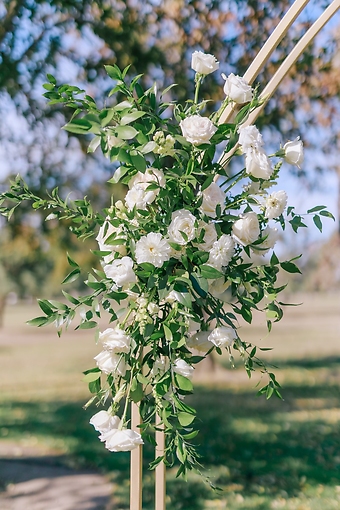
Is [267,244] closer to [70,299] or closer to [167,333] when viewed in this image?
[167,333]

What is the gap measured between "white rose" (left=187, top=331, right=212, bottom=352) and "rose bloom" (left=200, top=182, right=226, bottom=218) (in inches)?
9.3

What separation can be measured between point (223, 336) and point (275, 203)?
0.87ft

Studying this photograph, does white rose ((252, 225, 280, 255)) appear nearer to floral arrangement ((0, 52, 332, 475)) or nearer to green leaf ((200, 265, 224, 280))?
floral arrangement ((0, 52, 332, 475))

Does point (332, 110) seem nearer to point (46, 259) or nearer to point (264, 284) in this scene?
point (46, 259)

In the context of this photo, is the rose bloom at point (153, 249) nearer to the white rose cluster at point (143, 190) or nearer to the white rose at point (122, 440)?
the white rose cluster at point (143, 190)

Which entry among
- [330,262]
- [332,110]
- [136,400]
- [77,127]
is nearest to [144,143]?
[77,127]

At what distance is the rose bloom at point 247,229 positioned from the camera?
1.05m

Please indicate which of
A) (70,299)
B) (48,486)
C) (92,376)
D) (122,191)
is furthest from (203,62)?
(122,191)

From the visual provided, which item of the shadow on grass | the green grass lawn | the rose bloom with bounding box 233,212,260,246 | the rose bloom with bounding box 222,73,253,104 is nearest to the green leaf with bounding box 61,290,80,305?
the rose bloom with bounding box 233,212,260,246

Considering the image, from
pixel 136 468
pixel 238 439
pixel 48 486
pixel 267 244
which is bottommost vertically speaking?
pixel 48 486

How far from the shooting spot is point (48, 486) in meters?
3.59

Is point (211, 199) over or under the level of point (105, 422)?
over

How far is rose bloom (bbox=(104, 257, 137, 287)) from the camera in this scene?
3.36ft

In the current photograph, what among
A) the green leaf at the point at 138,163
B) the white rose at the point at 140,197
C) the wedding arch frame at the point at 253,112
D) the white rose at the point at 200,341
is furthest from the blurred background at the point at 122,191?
the green leaf at the point at 138,163
